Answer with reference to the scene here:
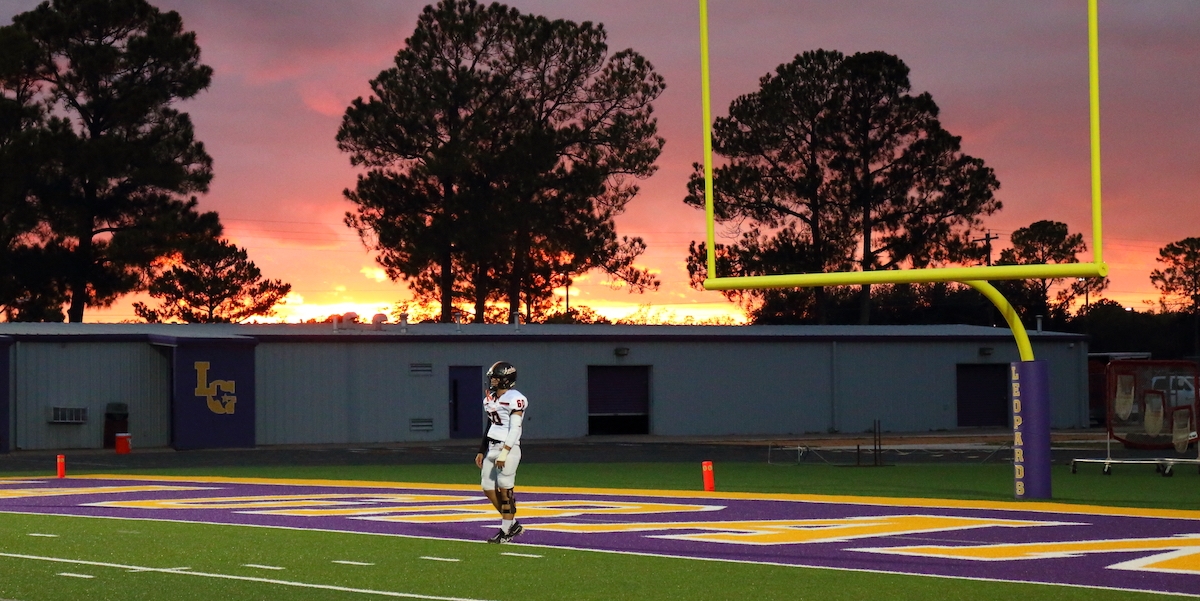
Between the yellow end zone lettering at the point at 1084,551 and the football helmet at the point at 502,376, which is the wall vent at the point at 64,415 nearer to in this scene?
the football helmet at the point at 502,376

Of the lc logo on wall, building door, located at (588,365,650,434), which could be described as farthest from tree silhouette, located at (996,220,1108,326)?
the lc logo on wall

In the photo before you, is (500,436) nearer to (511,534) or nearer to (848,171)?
(511,534)

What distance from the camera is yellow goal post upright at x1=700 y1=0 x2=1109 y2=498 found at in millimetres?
16484

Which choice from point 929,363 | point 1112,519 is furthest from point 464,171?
point 1112,519

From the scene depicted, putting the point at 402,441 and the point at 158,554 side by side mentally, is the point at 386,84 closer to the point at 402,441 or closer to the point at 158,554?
the point at 402,441

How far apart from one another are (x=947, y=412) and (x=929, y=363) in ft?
5.67

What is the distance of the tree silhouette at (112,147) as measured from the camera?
5138 cm

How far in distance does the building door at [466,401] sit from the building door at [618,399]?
12.1 feet

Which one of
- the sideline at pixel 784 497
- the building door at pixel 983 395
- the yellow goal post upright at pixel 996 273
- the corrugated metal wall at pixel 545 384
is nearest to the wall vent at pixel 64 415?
the corrugated metal wall at pixel 545 384

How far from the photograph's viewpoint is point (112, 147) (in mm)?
51188

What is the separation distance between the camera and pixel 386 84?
187ft

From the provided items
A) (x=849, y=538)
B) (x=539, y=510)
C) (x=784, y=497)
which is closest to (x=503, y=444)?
(x=849, y=538)

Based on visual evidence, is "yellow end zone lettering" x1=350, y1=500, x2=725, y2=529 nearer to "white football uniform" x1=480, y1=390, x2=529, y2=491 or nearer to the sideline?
the sideline

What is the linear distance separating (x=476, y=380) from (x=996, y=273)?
91.4ft
